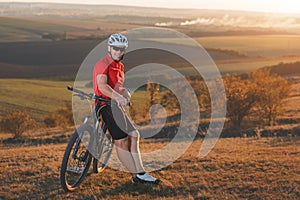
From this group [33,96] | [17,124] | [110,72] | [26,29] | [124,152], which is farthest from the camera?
[26,29]

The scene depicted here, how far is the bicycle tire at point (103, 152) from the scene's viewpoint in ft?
25.2

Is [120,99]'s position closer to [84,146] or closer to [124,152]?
[124,152]

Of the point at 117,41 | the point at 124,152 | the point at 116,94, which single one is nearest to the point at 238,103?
the point at 124,152

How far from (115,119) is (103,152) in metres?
1.36

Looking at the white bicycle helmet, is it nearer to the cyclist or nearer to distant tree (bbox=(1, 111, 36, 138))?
the cyclist

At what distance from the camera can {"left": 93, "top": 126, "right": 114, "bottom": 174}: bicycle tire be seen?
7.67m

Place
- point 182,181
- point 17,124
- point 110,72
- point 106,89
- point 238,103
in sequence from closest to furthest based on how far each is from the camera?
1. point 106,89
2. point 110,72
3. point 182,181
4. point 17,124
5. point 238,103

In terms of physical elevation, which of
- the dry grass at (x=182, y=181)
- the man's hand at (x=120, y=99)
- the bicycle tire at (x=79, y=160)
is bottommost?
the dry grass at (x=182, y=181)

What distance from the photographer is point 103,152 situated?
8.04m

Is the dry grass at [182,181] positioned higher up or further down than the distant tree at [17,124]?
higher up

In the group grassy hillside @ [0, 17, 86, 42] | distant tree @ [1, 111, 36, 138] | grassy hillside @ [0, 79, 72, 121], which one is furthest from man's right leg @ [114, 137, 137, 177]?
grassy hillside @ [0, 17, 86, 42]

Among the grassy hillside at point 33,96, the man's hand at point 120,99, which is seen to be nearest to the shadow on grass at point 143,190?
the man's hand at point 120,99

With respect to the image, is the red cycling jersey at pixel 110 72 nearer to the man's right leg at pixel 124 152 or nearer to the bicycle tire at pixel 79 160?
the bicycle tire at pixel 79 160

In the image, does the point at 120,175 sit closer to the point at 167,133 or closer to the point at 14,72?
the point at 167,133
